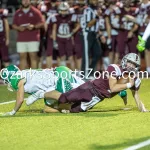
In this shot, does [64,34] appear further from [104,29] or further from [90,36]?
[104,29]

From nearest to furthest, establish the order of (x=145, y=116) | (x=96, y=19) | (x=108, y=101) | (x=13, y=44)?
1. (x=145, y=116)
2. (x=108, y=101)
3. (x=96, y=19)
4. (x=13, y=44)

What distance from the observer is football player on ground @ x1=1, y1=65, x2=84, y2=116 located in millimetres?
10188

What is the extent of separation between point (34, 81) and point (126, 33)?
558 centimetres

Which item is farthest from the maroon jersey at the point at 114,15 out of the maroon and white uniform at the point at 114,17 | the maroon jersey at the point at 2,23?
the maroon jersey at the point at 2,23

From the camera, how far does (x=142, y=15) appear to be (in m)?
15.3

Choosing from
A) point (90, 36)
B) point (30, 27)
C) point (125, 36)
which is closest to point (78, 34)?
point (90, 36)

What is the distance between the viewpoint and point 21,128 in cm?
894

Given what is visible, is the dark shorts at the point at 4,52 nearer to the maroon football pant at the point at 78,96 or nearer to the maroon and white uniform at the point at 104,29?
the maroon and white uniform at the point at 104,29

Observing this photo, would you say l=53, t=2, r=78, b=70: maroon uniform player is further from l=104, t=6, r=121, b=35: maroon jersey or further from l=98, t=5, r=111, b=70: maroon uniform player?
l=104, t=6, r=121, b=35: maroon jersey

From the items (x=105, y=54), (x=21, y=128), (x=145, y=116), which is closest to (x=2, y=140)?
(x=21, y=128)

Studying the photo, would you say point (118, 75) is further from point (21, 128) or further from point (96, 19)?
point (96, 19)

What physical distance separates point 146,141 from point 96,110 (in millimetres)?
2719

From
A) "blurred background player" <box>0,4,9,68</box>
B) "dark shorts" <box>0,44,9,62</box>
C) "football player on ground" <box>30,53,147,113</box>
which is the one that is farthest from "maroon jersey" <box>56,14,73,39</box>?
"football player on ground" <box>30,53,147,113</box>

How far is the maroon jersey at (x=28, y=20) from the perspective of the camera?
14789mm
